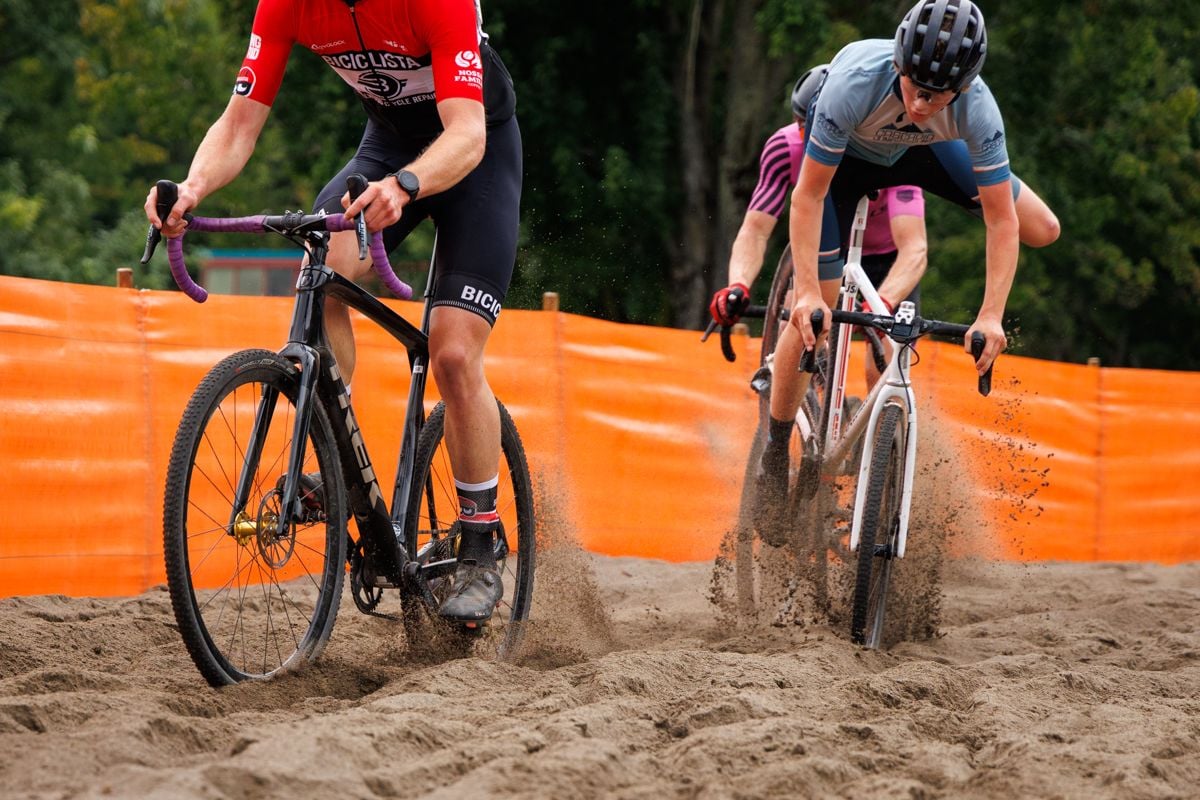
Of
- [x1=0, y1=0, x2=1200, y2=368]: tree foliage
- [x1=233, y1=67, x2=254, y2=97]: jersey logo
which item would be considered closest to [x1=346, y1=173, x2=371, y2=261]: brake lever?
[x1=233, y1=67, x2=254, y2=97]: jersey logo

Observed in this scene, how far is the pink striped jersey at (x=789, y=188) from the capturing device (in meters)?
7.07

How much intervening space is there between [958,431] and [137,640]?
742 cm

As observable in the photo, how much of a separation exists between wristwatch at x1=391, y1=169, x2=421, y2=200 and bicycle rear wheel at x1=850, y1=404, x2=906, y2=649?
2.23 m

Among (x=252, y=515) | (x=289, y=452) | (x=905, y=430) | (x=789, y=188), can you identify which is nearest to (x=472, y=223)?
(x=289, y=452)

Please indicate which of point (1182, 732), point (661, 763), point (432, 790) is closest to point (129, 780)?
point (432, 790)

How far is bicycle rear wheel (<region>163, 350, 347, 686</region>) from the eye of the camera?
392cm

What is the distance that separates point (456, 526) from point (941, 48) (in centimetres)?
237

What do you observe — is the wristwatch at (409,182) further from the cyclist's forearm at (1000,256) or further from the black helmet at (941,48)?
the cyclist's forearm at (1000,256)

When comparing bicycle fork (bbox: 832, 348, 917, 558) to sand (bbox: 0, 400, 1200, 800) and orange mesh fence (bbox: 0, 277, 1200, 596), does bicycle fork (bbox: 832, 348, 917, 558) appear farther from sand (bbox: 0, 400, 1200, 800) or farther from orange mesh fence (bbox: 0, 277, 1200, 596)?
orange mesh fence (bbox: 0, 277, 1200, 596)

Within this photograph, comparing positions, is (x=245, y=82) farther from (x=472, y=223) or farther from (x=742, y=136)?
(x=742, y=136)

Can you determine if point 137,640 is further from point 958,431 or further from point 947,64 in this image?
point 958,431

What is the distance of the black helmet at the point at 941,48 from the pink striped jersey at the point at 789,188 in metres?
1.65

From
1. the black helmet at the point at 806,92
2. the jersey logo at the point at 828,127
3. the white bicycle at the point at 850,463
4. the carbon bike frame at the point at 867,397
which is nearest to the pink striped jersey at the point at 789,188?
the black helmet at the point at 806,92

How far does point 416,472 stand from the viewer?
5004 millimetres
